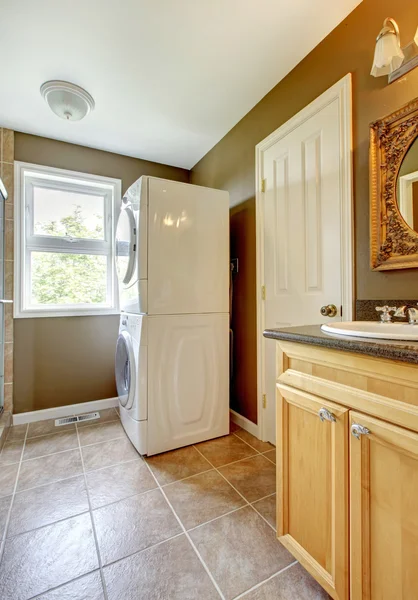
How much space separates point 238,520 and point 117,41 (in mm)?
2522

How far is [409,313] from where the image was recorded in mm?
1035

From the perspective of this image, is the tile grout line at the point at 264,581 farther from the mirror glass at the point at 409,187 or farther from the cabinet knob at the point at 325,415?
the mirror glass at the point at 409,187

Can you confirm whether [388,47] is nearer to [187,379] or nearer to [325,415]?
[325,415]

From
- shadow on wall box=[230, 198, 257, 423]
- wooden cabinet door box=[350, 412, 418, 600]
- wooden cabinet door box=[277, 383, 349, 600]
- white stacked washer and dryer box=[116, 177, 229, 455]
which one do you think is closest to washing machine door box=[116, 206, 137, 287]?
white stacked washer and dryer box=[116, 177, 229, 455]

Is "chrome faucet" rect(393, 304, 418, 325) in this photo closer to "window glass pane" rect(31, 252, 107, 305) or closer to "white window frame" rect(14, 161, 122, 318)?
"white window frame" rect(14, 161, 122, 318)

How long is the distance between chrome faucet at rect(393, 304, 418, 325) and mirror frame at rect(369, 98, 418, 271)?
181 mm

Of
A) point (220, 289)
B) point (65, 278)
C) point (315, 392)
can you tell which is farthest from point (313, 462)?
point (65, 278)

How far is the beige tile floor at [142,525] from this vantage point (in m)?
1.00

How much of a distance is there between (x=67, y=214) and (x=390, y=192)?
2.50 meters

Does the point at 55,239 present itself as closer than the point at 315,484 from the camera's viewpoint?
No

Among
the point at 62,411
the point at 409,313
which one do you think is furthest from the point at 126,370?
the point at 409,313

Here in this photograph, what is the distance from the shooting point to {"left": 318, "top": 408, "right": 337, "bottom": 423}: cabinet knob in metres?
0.84

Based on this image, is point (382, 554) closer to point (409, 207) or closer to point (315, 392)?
point (315, 392)

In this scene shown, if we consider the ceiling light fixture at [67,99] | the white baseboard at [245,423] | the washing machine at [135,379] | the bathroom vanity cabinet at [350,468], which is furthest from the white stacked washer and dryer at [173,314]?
the bathroom vanity cabinet at [350,468]
